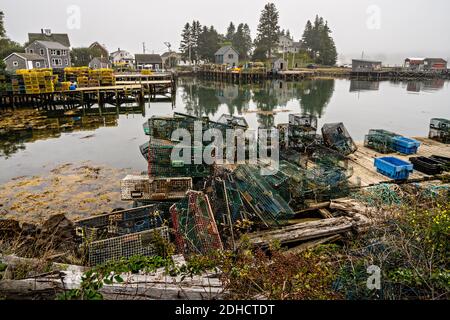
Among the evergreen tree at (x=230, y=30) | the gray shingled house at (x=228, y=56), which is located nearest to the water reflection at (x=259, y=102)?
the gray shingled house at (x=228, y=56)

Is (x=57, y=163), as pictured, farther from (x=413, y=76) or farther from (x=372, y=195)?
(x=413, y=76)

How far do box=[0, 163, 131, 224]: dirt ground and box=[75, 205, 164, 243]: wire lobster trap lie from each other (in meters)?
2.55

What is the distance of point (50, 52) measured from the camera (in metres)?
48.3

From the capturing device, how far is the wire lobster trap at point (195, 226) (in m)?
4.89

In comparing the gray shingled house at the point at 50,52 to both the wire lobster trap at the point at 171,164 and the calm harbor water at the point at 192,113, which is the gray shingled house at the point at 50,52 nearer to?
the calm harbor water at the point at 192,113

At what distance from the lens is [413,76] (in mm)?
64625

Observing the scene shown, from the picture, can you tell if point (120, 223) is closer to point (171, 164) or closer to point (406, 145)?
point (171, 164)

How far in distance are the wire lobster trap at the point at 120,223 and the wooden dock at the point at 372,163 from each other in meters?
5.30

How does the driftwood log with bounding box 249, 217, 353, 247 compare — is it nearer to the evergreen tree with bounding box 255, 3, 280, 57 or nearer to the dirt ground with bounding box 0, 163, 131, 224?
the dirt ground with bounding box 0, 163, 131, 224

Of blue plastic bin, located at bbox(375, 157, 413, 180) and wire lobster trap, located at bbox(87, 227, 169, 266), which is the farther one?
blue plastic bin, located at bbox(375, 157, 413, 180)

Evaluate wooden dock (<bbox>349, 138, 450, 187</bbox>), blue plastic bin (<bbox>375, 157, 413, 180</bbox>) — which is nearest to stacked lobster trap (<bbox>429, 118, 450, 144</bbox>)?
wooden dock (<bbox>349, 138, 450, 187</bbox>)

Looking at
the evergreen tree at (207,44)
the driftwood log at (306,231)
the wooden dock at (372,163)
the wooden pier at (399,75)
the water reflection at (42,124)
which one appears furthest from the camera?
the evergreen tree at (207,44)

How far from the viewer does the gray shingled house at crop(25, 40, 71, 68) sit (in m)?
47.1
